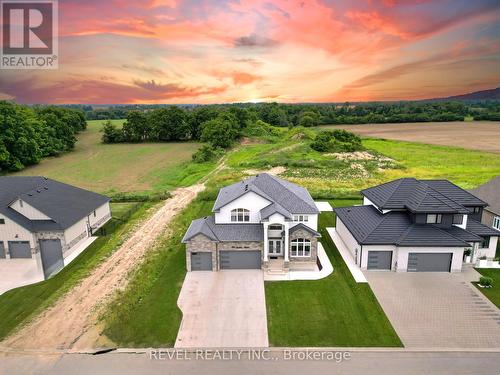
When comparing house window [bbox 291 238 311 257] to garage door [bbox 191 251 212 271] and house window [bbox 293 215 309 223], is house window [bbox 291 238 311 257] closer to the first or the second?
house window [bbox 293 215 309 223]

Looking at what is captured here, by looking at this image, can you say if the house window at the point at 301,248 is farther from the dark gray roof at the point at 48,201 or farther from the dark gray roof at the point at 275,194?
the dark gray roof at the point at 48,201

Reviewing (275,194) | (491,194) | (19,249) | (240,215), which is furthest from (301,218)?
(19,249)

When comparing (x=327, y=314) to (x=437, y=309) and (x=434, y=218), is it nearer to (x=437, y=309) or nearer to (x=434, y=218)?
(x=437, y=309)

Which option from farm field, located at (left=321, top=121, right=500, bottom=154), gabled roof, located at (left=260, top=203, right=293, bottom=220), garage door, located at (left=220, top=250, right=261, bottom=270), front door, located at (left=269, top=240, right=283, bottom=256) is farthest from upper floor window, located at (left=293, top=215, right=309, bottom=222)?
farm field, located at (left=321, top=121, right=500, bottom=154)

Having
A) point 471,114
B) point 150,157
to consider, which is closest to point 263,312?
point 150,157

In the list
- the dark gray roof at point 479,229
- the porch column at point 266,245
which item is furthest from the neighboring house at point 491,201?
the porch column at point 266,245

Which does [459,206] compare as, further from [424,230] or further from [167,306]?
[167,306]

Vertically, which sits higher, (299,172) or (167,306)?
(299,172)
